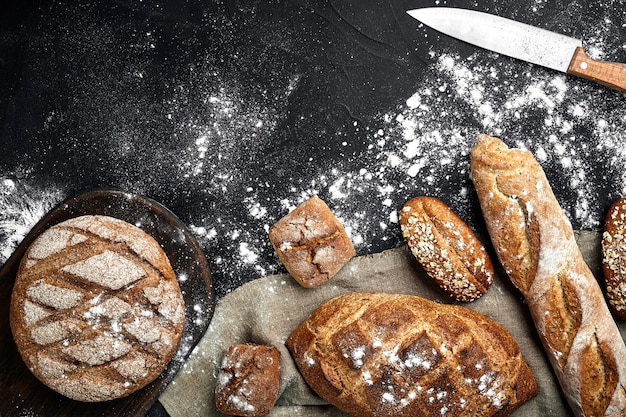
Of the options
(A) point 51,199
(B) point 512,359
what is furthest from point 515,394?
(A) point 51,199

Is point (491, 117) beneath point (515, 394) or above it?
above

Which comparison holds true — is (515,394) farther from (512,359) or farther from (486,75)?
(486,75)

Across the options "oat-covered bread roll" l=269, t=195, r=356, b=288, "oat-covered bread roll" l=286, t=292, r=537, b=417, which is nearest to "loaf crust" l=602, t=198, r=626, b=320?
"oat-covered bread roll" l=286, t=292, r=537, b=417

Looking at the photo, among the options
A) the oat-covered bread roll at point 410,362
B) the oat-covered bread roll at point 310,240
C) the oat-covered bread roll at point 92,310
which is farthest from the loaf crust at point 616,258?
the oat-covered bread roll at point 92,310

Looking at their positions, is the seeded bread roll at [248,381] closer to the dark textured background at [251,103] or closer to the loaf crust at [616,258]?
the dark textured background at [251,103]

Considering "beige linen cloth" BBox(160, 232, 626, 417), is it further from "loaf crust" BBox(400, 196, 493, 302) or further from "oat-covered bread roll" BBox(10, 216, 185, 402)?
"oat-covered bread roll" BBox(10, 216, 185, 402)

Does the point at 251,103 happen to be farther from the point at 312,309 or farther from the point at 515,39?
the point at 515,39
